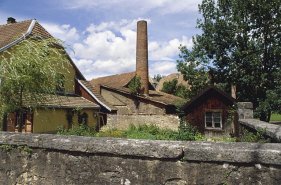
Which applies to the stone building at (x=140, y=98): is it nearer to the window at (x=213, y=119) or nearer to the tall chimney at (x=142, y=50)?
the tall chimney at (x=142, y=50)

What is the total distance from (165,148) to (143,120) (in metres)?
15.0

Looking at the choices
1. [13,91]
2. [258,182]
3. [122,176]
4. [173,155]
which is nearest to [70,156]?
[122,176]

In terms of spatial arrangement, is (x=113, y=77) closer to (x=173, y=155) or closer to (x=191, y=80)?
(x=191, y=80)

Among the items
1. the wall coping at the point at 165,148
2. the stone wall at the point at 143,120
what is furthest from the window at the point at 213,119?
the wall coping at the point at 165,148

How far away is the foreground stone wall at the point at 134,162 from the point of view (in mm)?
2217

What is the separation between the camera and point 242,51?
1586 centimetres

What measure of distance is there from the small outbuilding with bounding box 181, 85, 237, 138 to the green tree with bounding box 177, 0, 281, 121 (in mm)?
2152

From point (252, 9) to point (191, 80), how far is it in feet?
22.2

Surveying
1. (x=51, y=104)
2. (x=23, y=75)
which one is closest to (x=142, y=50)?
(x=51, y=104)

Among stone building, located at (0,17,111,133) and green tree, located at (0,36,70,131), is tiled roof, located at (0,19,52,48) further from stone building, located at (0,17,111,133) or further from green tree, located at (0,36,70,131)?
green tree, located at (0,36,70,131)

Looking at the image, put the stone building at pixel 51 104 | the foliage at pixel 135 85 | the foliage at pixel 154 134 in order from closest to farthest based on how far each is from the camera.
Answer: the foliage at pixel 154 134, the stone building at pixel 51 104, the foliage at pixel 135 85

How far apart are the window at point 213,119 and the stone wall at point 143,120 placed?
2074mm

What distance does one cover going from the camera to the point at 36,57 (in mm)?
5383

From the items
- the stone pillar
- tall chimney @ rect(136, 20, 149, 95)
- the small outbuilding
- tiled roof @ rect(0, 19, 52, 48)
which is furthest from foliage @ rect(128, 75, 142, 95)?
the stone pillar
